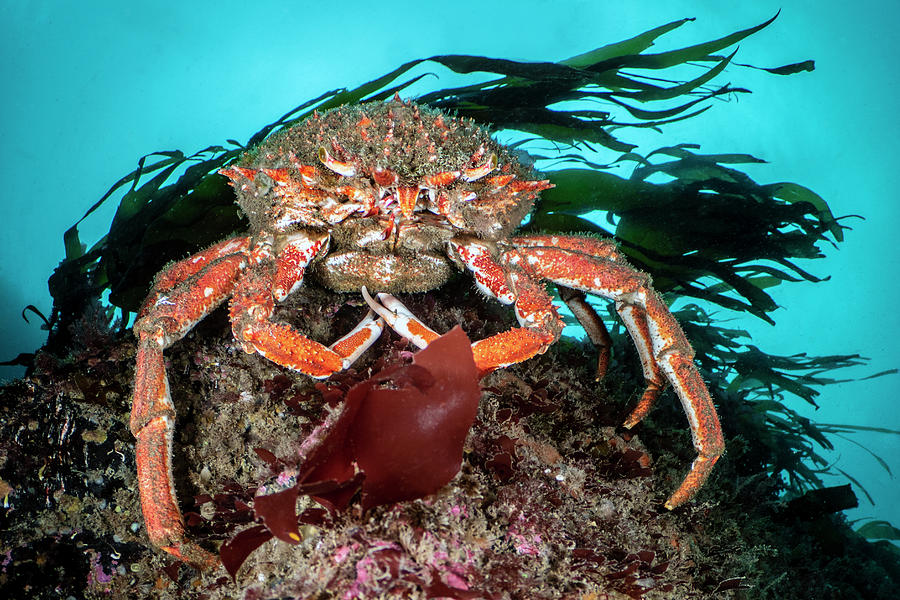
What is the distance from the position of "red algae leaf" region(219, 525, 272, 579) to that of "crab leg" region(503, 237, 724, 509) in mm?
1830

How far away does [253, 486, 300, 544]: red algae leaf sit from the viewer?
1274 millimetres

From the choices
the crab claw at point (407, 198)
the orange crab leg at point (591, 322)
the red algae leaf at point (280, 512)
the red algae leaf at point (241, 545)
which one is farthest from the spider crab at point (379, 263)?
the red algae leaf at point (280, 512)

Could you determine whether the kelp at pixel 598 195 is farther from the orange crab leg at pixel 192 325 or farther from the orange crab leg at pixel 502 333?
the orange crab leg at pixel 502 333

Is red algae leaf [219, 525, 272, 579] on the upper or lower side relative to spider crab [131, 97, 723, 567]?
lower

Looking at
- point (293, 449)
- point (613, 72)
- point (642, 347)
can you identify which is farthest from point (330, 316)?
point (613, 72)

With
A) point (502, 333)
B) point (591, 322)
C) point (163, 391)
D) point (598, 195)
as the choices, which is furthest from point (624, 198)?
point (163, 391)

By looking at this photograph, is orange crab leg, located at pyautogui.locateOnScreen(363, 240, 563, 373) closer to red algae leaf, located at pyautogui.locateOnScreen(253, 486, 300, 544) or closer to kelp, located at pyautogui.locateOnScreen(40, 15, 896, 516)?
red algae leaf, located at pyautogui.locateOnScreen(253, 486, 300, 544)

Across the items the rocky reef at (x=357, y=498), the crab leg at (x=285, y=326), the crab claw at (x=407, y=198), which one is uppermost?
the crab claw at (x=407, y=198)

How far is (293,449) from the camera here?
6.24 feet

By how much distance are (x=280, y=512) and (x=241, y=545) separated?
36cm

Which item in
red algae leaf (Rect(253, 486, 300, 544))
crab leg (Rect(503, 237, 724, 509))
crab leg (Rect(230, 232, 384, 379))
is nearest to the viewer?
red algae leaf (Rect(253, 486, 300, 544))

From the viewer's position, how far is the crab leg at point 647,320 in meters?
2.44

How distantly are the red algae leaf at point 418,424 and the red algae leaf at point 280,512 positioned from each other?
0.22 m

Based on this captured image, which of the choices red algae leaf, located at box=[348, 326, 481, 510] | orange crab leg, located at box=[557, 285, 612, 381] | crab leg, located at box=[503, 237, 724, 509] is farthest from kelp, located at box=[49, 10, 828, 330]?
red algae leaf, located at box=[348, 326, 481, 510]
